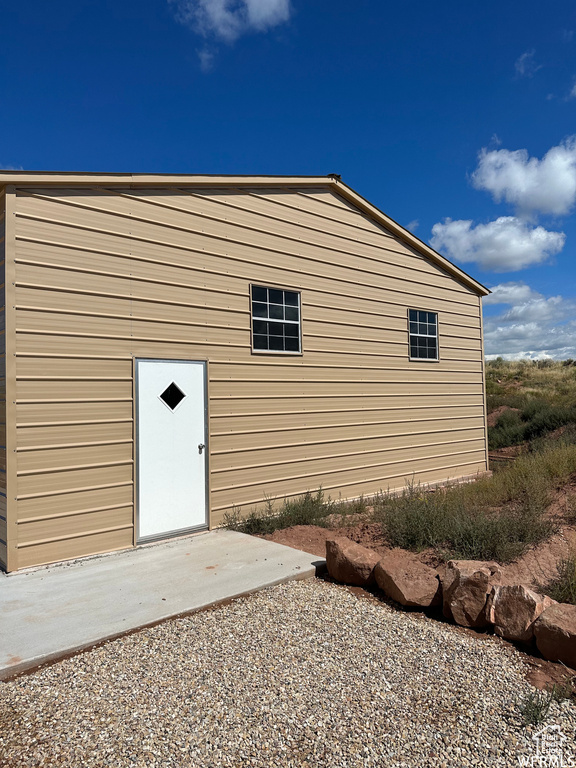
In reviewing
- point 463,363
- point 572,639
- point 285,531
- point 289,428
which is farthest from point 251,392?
point 463,363

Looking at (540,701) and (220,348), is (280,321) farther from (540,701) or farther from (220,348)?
(540,701)

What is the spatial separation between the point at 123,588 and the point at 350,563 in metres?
2.17

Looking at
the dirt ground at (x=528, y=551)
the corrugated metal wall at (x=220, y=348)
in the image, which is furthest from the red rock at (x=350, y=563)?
the corrugated metal wall at (x=220, y=348)

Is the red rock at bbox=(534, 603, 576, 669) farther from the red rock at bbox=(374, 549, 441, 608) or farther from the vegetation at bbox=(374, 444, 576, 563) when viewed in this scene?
A: the vegetation at bbox=(374, 444, 576, 563)

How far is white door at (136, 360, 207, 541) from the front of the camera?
21.0 feet

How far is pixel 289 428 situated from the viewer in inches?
321

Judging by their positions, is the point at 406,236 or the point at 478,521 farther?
the point at 406,236

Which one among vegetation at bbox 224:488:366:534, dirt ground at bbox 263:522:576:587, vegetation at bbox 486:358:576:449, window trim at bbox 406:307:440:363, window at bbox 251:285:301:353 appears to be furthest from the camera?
vegetation at bbox 486:358:576:449

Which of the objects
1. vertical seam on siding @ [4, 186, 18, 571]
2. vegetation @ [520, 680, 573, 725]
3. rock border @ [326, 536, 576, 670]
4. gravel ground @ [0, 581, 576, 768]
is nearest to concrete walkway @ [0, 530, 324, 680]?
gravel ground @ [0, 581, 576, 768]

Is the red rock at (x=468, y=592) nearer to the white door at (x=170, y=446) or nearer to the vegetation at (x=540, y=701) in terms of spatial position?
the vegetation at (x=540, y=701)

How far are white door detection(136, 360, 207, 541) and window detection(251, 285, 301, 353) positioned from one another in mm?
1175

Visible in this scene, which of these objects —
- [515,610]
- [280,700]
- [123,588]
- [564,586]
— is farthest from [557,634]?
[123,588]

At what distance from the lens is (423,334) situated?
11.0 m

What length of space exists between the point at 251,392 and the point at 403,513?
Answer: 277 centimetres
